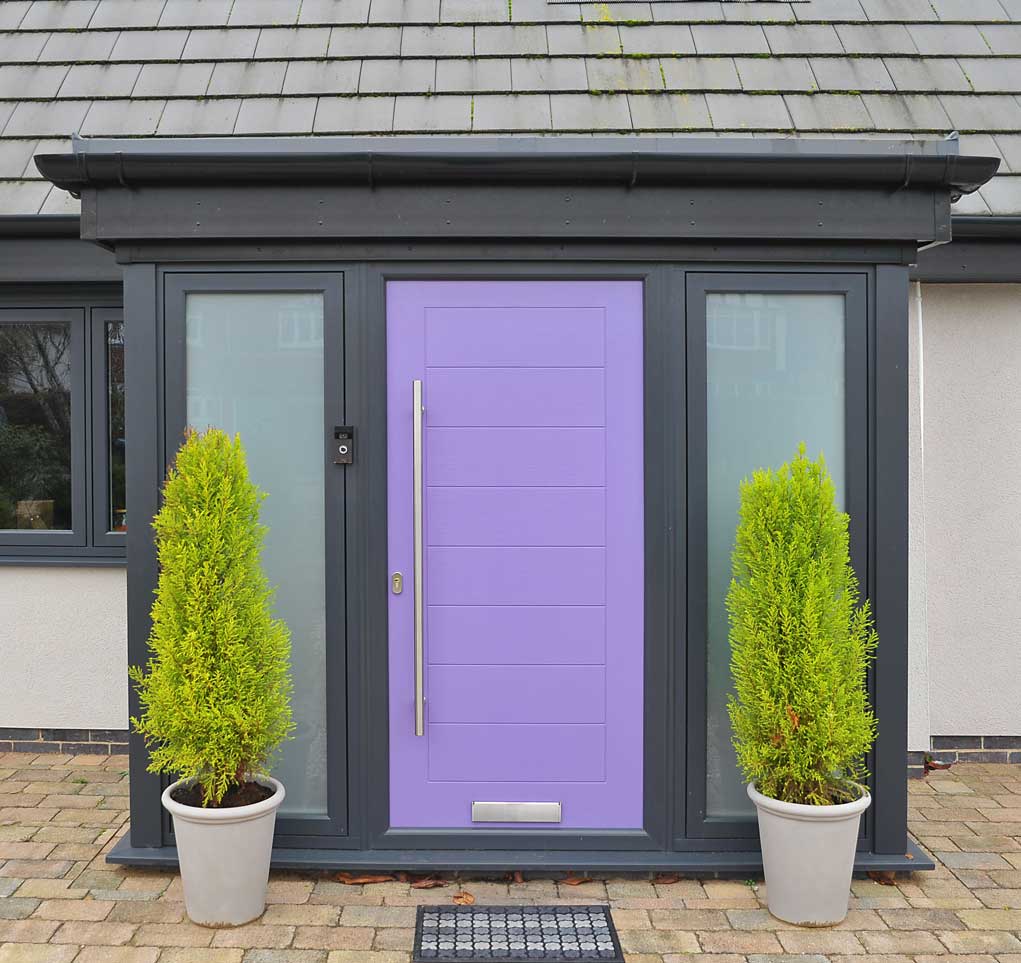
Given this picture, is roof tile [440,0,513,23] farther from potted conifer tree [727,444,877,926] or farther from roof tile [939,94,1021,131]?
potted conifer tree [727,444,877,926]

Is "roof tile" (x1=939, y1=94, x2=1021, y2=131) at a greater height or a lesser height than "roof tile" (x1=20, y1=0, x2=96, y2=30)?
lesser

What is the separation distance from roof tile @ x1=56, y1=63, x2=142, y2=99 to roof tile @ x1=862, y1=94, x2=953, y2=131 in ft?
12.9

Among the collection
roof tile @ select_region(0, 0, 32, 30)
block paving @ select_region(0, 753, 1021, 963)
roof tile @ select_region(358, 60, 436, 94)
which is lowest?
block paving @ select_region(0, 753, 1021, 963)

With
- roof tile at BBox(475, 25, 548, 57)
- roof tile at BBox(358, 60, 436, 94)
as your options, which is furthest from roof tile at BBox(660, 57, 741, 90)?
roof tile at BBox(358, 60, 436, 94)

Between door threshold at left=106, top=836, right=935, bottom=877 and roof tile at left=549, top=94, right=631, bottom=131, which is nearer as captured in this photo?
door threshold at left=106, top=836, right=935, bottom=877

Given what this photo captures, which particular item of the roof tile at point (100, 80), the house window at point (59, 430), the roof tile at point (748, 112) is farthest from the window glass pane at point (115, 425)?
the roof tile at point (748, 112)

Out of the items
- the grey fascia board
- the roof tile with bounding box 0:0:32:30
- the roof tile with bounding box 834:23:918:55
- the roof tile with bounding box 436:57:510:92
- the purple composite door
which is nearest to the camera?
the grey fascia board

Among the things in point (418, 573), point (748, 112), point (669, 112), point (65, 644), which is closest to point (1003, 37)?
point (748, 112)

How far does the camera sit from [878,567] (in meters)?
3.45

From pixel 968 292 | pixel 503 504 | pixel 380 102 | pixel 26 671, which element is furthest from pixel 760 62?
pixel 26 671

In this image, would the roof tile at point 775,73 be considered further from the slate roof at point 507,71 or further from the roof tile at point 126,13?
A: the roof tile at point 126,13

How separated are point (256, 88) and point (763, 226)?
2.90m

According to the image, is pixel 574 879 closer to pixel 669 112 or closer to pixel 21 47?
pixel 669 112

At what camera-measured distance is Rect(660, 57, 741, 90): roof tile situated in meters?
4.66
